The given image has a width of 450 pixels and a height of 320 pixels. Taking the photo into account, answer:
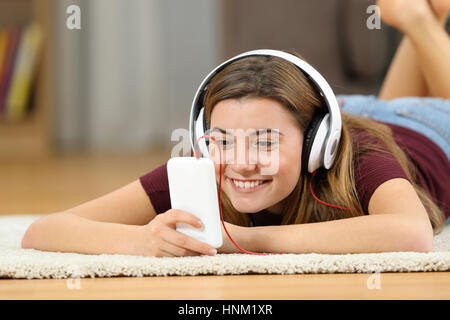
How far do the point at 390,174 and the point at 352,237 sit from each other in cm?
15

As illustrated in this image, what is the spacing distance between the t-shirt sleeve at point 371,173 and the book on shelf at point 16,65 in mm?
2400

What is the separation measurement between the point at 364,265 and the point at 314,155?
18 centimetres

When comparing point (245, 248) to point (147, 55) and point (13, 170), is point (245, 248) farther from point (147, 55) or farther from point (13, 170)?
point (147, 55)

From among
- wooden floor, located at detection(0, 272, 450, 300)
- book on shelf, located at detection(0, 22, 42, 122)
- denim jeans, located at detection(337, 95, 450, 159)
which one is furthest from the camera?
book on shelf, located at detection(0, 22, 42, 122)

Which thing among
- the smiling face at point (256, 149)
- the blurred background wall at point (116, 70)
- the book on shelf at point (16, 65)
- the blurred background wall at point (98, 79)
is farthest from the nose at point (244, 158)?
the book on shelf at point (16, 65)

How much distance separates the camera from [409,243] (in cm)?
89

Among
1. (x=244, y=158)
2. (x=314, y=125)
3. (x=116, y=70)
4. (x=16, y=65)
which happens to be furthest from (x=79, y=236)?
(x=116, y=70)

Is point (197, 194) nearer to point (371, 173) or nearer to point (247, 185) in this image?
point (247, 185)

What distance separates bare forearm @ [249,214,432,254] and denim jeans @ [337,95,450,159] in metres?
0.53

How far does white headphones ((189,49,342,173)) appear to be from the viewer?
937 millimetres

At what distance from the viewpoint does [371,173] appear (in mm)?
1016

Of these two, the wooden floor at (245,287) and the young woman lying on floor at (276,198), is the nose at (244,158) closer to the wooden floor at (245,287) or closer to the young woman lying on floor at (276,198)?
the young woman lying on floor at (276,198)

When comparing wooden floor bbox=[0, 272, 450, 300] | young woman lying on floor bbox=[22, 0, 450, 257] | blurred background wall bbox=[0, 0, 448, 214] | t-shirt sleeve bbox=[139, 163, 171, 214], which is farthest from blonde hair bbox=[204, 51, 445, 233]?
blurred background wall bbox=[0, 0, 448, 214]

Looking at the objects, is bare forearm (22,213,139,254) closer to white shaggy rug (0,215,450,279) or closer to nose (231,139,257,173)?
white shaggy rug (0,215,450,279)
